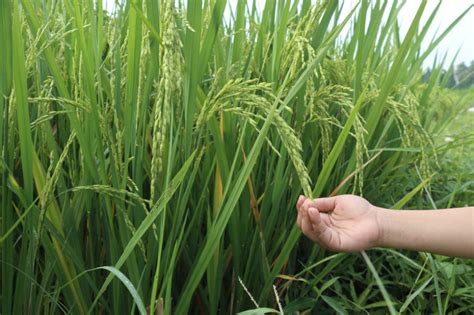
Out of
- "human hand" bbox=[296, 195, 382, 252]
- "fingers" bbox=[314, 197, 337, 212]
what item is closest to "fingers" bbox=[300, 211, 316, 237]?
"human hand" bbox=[296, 195, 382, 252]

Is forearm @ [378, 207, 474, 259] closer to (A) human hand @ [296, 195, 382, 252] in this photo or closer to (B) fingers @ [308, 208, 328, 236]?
(A) human hand @ [296, 195, 382, 252]

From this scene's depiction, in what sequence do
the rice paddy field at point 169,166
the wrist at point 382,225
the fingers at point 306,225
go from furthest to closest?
the wrist at point 382,225, the fingers at point 306,225, the rice paddy field at point 169,166

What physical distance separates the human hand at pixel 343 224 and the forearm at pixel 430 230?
3cm

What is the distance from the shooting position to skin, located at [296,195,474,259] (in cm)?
104

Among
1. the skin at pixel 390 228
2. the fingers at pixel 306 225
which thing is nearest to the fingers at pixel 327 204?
the skin at pixel 390 228

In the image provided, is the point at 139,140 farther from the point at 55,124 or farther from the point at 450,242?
the point at 450,242

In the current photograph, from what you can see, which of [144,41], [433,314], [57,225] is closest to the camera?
[144,41]

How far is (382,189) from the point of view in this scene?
5.24ft

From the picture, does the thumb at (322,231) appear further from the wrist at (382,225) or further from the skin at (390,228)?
the wrist at (382,225)

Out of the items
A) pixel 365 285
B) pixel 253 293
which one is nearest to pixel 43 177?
pixel 253 293

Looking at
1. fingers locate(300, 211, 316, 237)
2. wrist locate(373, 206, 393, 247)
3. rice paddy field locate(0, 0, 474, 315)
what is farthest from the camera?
wrist locate(373, 206, 393, 247)

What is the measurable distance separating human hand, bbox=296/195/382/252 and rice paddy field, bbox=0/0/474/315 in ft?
0.15

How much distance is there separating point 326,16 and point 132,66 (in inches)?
19.8

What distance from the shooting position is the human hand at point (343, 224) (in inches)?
39.1
